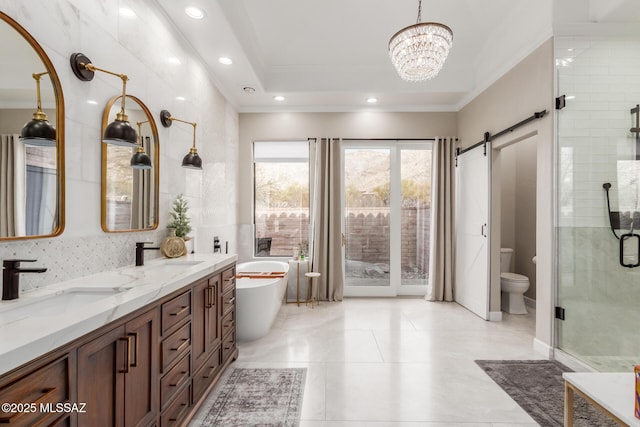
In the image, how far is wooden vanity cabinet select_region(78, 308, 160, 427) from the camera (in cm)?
108

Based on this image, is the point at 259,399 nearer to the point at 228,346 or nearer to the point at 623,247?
the point at 228,346

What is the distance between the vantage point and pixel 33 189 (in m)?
1.42


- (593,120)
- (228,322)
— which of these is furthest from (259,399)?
(593,120)

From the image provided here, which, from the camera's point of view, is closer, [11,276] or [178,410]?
[11,276]

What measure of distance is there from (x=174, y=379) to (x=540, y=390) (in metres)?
2.54

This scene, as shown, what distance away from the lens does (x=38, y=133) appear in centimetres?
139

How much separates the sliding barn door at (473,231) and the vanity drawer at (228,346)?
305 cm

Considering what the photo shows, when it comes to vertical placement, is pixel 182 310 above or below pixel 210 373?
above

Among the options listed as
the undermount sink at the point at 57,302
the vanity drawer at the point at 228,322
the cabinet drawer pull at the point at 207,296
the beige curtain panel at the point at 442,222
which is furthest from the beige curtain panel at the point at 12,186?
the beige curtain panel at the point at 442,222

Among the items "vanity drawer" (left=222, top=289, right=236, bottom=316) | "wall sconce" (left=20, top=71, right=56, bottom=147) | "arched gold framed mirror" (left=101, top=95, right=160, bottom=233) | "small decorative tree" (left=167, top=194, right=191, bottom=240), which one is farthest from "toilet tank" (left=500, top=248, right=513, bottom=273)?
"wall sconce" (left=20, top=71, right=56, bottom=147)

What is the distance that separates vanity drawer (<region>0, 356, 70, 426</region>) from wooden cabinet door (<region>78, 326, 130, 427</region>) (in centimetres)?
7

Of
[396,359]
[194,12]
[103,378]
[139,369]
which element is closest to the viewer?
[103,378]

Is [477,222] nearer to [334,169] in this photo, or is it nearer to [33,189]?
[334,169]

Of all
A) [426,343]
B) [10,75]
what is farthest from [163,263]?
[426,343]
